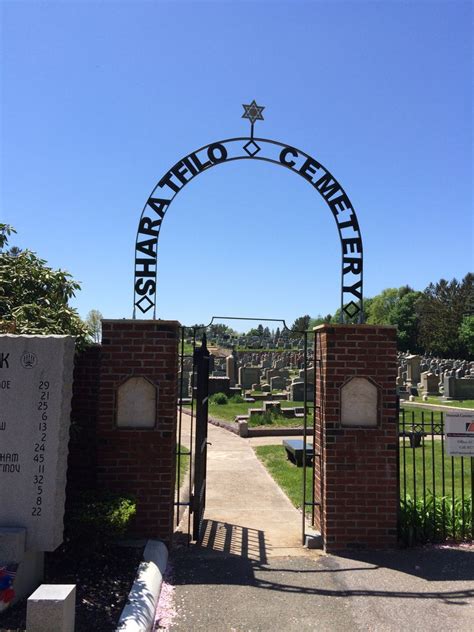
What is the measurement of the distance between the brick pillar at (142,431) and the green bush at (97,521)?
24.3 inches

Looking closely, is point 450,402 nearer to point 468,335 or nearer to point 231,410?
point 231,410

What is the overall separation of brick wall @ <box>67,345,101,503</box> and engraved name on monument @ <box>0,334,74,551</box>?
1593 millimetres

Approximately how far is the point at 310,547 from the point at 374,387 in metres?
1.90

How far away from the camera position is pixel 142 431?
17.1 ft

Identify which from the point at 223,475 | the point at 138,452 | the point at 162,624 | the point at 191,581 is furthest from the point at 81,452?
the point at 223,475

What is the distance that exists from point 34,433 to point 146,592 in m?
1.52

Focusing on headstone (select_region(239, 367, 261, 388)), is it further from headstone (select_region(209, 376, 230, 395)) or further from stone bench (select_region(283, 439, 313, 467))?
stone bench (select_region(283, 439, 313, 467))

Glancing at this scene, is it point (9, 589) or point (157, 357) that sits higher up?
point (157, 357)

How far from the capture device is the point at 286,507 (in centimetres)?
715

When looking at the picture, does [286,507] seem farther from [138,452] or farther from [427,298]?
[427,298]

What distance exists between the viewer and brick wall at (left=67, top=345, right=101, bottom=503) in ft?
18.0

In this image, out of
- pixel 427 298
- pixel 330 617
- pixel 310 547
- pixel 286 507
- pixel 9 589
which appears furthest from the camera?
pixel 427 298

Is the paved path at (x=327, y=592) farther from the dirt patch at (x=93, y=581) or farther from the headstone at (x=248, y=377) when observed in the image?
the headstone at (x=248, y=377)

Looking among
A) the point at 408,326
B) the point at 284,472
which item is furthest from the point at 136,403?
the point at 408,326
